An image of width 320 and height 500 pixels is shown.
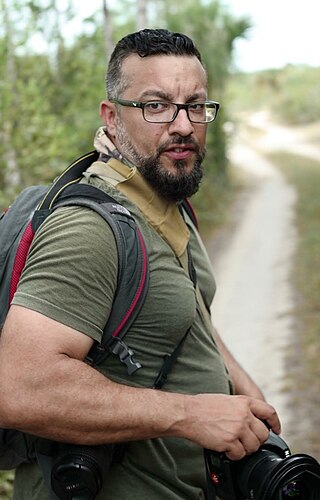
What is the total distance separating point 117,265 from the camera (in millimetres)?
1609

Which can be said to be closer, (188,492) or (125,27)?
(188,492)

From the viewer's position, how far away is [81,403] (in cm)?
154

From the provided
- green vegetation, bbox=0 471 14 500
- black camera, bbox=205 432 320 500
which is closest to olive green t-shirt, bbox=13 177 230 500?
black camera, bbox=205 432 320 500

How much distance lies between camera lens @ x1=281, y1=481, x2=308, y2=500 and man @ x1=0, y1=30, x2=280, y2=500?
132mm

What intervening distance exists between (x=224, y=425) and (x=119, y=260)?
472 mm

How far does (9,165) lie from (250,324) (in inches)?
135

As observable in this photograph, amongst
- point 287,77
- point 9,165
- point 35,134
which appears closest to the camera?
point 9,165

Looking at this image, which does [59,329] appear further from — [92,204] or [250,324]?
[250,324]

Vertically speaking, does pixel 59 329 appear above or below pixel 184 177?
below

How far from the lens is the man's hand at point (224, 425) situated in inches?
64.7

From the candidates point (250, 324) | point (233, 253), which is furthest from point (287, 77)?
point (250, 324)

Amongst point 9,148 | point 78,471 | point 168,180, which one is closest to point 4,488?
point 78,471

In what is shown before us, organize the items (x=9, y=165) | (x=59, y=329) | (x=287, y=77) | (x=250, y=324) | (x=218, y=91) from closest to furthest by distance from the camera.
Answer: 1. (x=59, y=329)
2. (x=9, y=165)
3. (x=250, y=324)
4. (x=218, y=91)
5. (x=287, y=77)

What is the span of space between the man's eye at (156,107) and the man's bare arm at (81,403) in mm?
715
